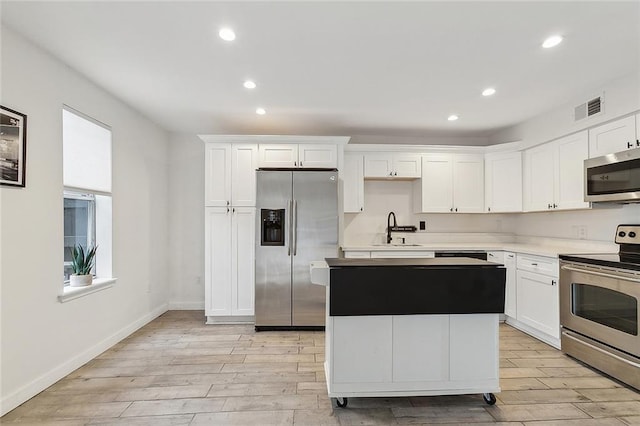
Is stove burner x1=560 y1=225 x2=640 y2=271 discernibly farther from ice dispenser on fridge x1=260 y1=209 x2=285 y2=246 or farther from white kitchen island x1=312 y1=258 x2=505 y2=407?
ice dispenser on fridge x1=260 y1=209 x2=285 y2=246

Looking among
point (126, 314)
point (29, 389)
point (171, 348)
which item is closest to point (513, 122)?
point (171, 348)

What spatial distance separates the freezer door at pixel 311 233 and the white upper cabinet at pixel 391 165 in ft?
2.59

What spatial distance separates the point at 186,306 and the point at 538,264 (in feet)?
14.6

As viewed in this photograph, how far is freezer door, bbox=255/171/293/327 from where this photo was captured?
3.88 m

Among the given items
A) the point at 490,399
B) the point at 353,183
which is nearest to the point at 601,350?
the point at 490,399

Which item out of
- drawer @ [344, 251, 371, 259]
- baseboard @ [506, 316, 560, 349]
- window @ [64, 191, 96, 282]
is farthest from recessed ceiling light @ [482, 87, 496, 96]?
window @ [64, 191, 96, 282]

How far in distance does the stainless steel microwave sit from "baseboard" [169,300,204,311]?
479 centimetres

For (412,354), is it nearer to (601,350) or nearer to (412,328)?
(412,328)

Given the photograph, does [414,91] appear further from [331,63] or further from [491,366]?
[491,366]

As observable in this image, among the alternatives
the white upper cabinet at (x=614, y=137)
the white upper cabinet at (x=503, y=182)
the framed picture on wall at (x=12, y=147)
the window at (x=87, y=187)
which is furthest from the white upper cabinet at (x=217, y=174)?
the white upper cabinet at (x=614, y=137)

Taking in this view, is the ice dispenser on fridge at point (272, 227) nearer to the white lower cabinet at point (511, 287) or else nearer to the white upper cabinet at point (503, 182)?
the white lower cabinet at point (511, 287)

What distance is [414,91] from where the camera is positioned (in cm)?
323

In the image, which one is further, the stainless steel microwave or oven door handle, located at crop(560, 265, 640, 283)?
the stainless steel microwave

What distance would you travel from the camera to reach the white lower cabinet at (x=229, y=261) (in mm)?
4094
